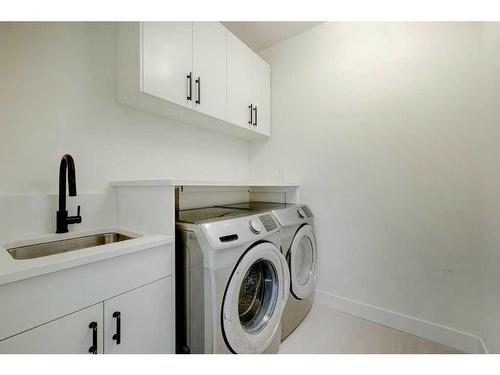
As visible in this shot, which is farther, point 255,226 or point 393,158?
point 393,158

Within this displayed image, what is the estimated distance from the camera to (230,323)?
105 centimetres

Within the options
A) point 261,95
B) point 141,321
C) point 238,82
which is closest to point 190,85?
point 238,82

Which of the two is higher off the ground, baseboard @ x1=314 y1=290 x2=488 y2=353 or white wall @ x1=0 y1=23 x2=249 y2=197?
white wall @ x1=0 y1=23 x2=249 y2=197

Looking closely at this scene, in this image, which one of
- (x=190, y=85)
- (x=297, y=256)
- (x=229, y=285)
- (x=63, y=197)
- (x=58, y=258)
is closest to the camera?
(x=58, y=258)

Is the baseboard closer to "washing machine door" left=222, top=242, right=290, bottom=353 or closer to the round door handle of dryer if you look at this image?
"washing machine door" left=222, top=242, right=290, bottom=353

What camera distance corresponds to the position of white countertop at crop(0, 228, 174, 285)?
69 centimetres

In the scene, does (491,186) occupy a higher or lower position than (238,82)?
lower

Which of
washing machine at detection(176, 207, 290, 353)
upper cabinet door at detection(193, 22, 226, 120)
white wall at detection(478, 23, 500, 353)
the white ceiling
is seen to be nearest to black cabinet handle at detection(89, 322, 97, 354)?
washing machine at detection(176, 207, 290, 353)

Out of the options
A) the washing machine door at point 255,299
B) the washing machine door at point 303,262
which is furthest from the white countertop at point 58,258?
the washing machine door at point 303,262

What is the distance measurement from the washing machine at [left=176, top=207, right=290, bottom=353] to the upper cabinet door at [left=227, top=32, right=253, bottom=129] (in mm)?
988

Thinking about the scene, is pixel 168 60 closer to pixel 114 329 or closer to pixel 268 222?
pixel 268 222

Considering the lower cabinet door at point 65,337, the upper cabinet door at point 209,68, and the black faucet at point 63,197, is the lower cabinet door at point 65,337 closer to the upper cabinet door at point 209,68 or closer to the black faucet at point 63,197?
the black faucet at point 63,197

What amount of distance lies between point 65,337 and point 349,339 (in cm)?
164

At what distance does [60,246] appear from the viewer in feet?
3.98
